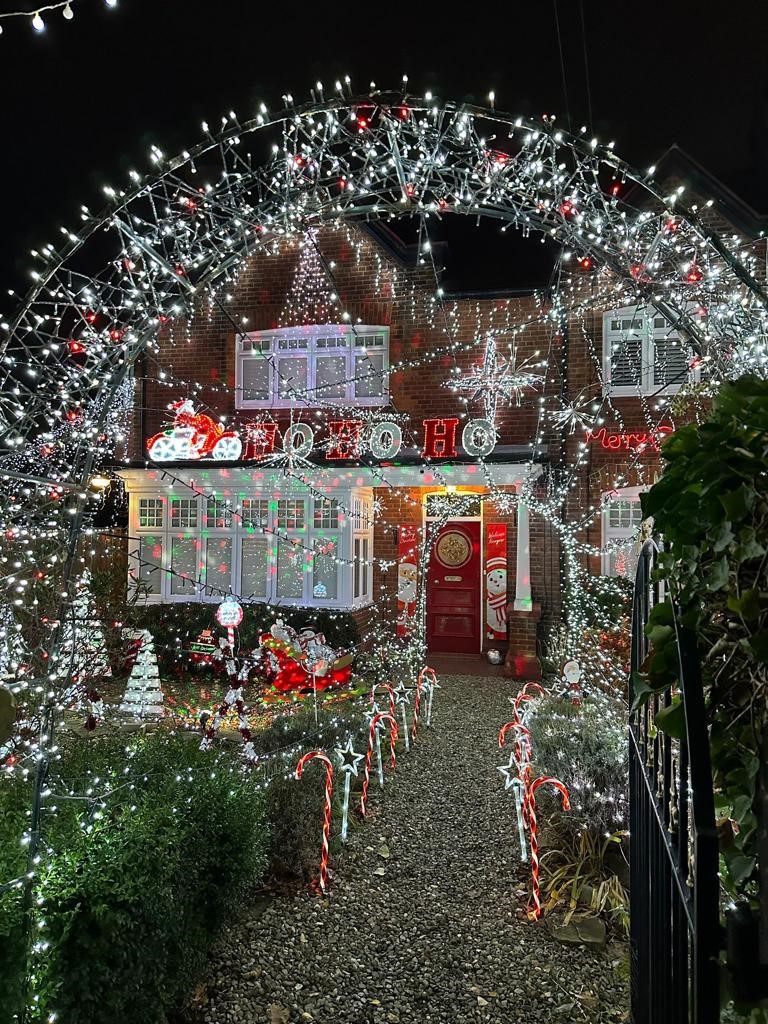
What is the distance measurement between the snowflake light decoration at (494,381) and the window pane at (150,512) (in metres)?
6.05

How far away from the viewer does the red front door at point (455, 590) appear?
1173 cm

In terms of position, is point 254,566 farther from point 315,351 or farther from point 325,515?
point 315,351

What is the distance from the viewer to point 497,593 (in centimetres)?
1111

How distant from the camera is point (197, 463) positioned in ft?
37.7

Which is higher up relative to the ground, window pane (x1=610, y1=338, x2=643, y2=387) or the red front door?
window pane (x1=610, y1=338, x2=643, y2=387)

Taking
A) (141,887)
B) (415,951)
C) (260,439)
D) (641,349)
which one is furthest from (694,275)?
(260,439)

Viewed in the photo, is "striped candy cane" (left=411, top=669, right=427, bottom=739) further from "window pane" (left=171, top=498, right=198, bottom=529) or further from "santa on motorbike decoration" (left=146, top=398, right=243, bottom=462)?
"window pane" (left=171, top=498, right=198, bottom=529)

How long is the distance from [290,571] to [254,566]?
76 centimetres

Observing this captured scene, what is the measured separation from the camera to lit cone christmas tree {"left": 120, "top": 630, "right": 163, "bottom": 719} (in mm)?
7984

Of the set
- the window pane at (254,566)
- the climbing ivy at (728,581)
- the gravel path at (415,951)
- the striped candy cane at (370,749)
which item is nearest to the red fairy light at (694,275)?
the climbing ivy at (728,581)

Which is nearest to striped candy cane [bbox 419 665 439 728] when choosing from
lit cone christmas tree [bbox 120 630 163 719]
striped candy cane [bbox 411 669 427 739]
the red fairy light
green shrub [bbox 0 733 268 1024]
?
striped candy cane [bbox 411 669 427 739]

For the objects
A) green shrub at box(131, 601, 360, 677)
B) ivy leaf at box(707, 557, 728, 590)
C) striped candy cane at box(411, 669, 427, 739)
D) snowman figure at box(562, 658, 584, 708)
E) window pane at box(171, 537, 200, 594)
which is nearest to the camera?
ivy leaf at box(707, 557, 728, 590)

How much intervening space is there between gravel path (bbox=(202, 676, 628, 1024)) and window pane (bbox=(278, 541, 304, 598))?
21.3 ft

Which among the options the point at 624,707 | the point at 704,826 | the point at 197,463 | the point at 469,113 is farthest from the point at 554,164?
the point at 197,463
